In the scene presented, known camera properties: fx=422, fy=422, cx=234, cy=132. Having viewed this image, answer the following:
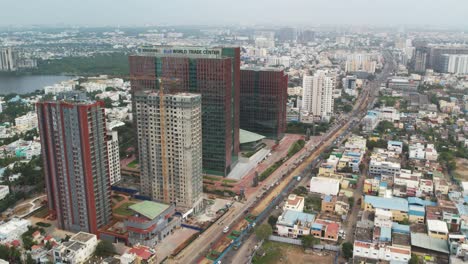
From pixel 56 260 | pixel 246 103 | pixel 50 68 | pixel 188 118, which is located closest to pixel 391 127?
pixel 246 103

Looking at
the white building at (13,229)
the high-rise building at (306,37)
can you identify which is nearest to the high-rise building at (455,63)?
the high-rise building at (306,37)

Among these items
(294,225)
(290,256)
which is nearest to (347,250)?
(290,256)

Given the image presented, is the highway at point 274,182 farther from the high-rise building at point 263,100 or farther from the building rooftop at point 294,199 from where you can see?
the high-rise building at point 263,100

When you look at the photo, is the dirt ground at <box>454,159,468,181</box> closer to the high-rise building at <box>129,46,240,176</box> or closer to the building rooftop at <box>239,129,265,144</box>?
the building rooftop at <box>239,129,265,144</box>

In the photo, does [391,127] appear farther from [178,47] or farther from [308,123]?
[178,47]

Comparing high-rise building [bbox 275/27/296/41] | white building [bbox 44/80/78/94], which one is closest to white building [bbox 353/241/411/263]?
white building [bbox 44/80/78/94]

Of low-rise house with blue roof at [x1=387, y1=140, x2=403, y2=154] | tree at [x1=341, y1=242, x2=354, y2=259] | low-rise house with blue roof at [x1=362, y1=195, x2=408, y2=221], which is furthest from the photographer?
low-rise house with blue roof at [x1=387, y1=140, x2=403, y2=154]
